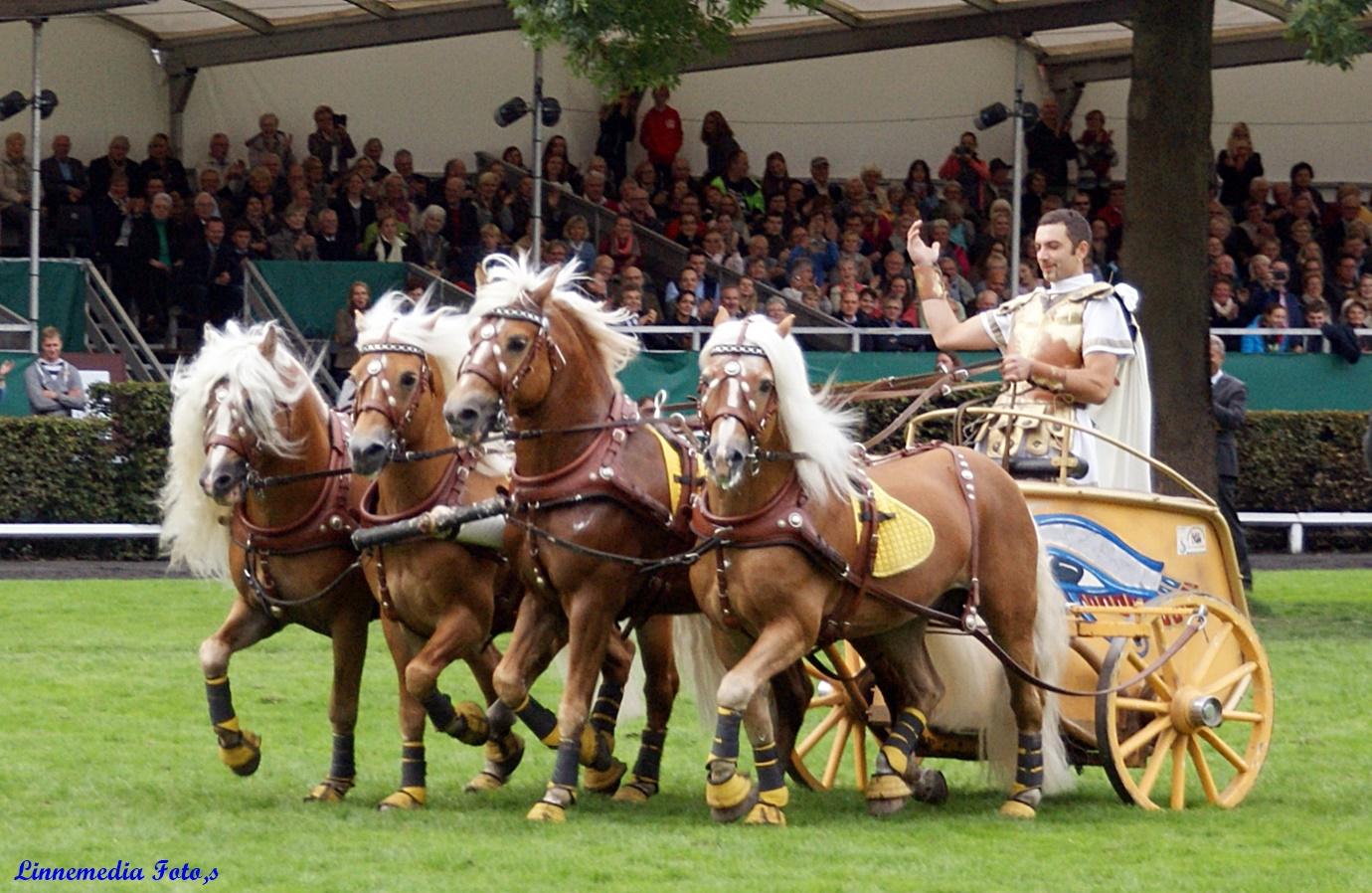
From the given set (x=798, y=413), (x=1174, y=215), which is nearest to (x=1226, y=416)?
(x=1174, y=215)

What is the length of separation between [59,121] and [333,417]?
14.6m

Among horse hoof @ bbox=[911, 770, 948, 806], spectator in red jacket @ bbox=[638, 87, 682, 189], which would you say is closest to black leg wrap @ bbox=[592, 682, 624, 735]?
horse hoof @ bbox=[911, 770, 948, 806]

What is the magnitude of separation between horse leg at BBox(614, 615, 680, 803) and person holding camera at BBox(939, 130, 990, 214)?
15093mm

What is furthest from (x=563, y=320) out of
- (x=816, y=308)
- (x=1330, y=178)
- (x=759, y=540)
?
(x=1330, y=178)

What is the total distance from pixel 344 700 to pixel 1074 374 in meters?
2.99

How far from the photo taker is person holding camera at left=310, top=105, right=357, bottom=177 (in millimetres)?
20500

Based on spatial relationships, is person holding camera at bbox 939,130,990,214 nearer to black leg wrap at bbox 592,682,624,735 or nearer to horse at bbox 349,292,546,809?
black leg wrap at bbox 592,682,624,735

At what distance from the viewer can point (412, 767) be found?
24.1 ft

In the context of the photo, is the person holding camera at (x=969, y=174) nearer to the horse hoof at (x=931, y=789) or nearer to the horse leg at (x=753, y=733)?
the horse hoof at (x=931, y=789)

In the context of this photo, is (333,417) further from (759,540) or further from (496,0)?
(496,0)

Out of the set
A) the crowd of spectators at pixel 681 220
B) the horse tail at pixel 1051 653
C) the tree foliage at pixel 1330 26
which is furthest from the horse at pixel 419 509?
the crowd of spectators at pixel 681 220

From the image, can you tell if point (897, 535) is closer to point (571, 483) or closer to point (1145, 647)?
point (571, 483)

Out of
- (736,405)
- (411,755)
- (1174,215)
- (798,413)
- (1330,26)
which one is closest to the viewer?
(736,405)

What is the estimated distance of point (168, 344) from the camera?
18.7 meters
